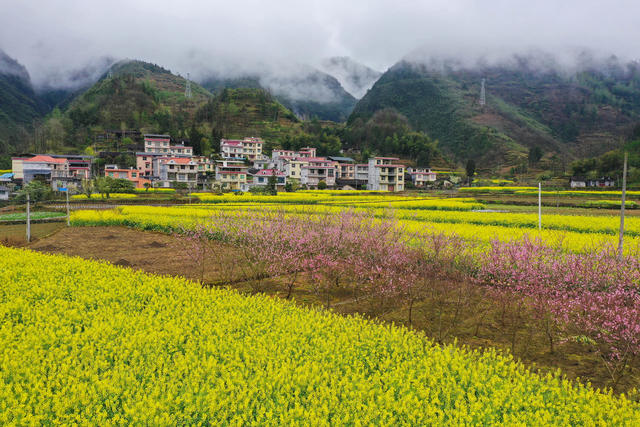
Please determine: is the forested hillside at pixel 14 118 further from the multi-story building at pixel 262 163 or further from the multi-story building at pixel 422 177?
the multi-story building at pixel 422 177

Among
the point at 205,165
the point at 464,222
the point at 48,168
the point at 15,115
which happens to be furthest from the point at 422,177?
the point at 15,115

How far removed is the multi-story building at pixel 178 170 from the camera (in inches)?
2968

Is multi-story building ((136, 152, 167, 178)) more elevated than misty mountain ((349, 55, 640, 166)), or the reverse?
misty mountain ((349, 55, 640, 166))

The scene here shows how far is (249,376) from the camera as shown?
4.57m

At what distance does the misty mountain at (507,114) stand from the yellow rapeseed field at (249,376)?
376 feet

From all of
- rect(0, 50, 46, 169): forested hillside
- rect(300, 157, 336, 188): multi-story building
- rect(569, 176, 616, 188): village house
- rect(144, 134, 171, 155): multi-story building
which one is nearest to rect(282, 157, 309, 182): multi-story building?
rect(300, 157, 336, 188): multi-story building

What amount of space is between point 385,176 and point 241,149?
38.5 meters

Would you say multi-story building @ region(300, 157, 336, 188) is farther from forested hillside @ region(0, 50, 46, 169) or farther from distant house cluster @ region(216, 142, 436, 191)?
forested hillside @ region(0, 50, 46, 169)

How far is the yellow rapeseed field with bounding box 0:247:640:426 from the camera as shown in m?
3.82

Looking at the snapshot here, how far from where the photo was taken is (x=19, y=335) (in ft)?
19.4

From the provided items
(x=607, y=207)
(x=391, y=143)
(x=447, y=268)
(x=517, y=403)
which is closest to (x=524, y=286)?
(x=447, y=268)

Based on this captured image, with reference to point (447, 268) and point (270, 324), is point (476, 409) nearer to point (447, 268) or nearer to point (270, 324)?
point (270, 324)

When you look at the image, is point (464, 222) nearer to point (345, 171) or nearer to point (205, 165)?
point (345, 171)

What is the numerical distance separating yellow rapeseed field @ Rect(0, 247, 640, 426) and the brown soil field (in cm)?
147
